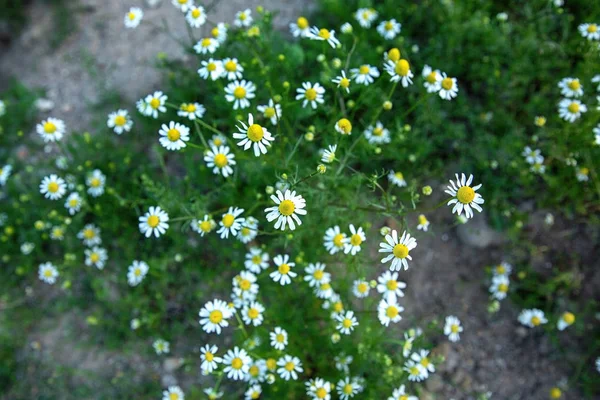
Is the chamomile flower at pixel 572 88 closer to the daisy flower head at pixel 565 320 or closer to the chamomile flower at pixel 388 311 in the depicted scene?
the daisy flower head at pixel 565 320

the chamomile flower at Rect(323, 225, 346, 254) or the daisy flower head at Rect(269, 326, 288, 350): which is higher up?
the chamomile flower at Rect(323, 225, 346, 254)

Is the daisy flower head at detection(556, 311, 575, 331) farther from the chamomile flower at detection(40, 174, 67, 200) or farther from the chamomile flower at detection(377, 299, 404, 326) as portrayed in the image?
the chamomile flower at detection(40, 174, 67, 200)

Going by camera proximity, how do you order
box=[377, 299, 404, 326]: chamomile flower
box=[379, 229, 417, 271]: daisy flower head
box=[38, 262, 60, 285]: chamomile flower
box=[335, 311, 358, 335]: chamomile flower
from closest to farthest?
1. box=[379, 229, 417, 271]: daisy flower head
2. box=[335, 311, 358, 335]: chamomile flower
3. box=[377, 299, 404, 326]: chamomile flower
4. box=[38, 262, 60, 285]: chamomile flower

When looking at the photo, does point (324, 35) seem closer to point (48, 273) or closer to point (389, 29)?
point (389, 29)

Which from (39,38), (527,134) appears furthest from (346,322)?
(39,38)

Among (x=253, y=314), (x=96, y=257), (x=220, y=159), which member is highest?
(x=220, y=159)

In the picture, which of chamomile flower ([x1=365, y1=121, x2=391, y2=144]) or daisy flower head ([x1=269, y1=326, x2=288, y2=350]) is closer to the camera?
daisy flower head ([x1=269, y1=326, x2=288, y2=350])

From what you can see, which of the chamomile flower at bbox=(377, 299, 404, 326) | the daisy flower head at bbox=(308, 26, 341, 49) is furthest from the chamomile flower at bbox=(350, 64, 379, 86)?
the chamomile flower at bbox=(377, 299, 404, 326)

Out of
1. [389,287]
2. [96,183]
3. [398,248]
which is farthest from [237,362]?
[96,183]
